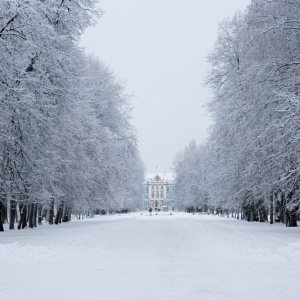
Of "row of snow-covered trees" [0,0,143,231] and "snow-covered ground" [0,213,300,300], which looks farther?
"row of snow-covered trees" [0,0,143,231]

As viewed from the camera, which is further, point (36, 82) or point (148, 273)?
point (36, 82)

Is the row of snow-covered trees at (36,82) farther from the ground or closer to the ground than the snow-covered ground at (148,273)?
farther from the ground

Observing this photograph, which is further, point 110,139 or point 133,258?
point 110,139

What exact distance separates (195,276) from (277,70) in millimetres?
9514

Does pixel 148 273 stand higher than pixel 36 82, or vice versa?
pixel 36 82

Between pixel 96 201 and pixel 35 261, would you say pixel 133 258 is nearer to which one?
pixel 35 261

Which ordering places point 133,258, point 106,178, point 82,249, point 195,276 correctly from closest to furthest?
point 195,276 < point 133,258 < point 82,249 < point 106,178

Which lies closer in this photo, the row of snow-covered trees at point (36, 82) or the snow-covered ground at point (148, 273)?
the snow-covered ground at point (148, 273)

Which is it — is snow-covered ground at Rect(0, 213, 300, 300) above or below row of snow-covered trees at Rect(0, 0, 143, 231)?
below

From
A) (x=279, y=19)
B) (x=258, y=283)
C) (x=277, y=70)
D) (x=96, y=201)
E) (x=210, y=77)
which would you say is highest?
(x=210, y=77)

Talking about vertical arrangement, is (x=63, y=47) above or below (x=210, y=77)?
below

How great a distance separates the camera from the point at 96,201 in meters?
36.9

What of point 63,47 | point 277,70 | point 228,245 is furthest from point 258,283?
point 63,47

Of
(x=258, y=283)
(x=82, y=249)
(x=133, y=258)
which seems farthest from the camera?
(x=82, y=249)
